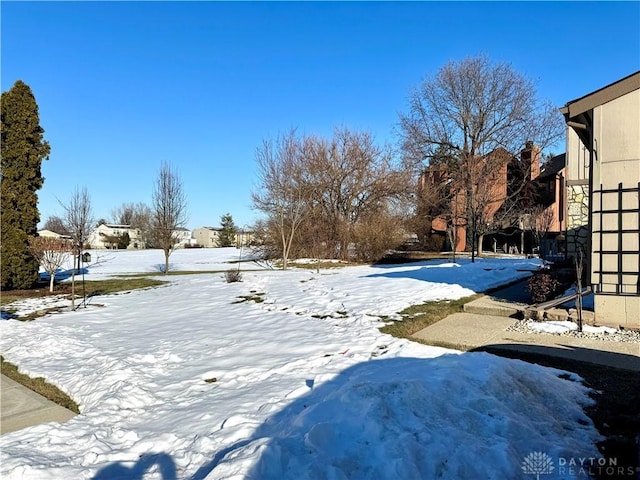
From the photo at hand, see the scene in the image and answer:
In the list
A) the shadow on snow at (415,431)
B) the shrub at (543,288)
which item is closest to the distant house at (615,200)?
the shrub at (543,288)

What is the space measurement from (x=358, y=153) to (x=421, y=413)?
85.7 ft

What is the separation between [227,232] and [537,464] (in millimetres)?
67148

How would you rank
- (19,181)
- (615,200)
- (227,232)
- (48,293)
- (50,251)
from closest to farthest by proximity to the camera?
(615,200) → (48,293) → (50,251) → (19,181) → (227,232)

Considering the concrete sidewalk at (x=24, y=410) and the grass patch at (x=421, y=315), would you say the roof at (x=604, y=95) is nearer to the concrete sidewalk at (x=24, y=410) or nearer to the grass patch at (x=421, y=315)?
the grass patch at (x=421, y=315)

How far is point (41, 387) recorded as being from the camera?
16.6 ft

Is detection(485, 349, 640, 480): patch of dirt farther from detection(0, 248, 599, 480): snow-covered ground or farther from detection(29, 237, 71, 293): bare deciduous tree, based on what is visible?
detection(29, 237, 71, 293): bare deciduous tree

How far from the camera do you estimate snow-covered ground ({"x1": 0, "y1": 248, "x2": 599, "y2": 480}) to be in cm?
276

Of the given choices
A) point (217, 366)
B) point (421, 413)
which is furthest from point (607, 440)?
point (217, 366)

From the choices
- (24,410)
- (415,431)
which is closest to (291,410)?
(415,431)

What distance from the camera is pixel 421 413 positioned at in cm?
318

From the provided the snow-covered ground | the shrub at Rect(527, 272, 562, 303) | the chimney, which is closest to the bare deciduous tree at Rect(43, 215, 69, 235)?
the snow-covered ground

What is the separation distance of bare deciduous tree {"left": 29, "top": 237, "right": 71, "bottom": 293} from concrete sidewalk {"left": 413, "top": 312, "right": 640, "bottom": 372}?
13.4 metres

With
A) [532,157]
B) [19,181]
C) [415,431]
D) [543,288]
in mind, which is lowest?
[415,431]

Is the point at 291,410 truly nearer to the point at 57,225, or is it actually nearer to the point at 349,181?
the point at 349,181
